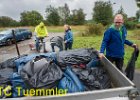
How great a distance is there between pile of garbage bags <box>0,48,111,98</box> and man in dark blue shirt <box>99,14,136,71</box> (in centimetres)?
126

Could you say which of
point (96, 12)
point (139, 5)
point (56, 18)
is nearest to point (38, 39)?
point (139, 5)

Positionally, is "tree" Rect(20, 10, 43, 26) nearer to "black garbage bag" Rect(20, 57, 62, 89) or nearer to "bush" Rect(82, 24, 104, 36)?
"bush" Rect(82, 24, 104, 36)

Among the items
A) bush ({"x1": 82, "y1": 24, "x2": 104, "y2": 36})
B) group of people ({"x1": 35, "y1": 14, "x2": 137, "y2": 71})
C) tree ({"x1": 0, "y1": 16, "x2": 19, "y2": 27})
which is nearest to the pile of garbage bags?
group of people ({"x1": 35, "y1": 14, "x2": 137, "y2": 71})

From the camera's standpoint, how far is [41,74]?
13.5 feet

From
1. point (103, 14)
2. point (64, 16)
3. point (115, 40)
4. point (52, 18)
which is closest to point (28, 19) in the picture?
point (52, 18)

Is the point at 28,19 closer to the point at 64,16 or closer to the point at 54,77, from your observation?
the point at 64,16

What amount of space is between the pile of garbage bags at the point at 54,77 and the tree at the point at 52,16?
258ft

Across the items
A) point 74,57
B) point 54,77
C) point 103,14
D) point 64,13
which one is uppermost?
point 74,57

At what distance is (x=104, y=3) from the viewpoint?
83.8 metres

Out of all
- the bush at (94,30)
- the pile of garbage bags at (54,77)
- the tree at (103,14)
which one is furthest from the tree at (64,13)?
the pile of garbage bags at (54,77)

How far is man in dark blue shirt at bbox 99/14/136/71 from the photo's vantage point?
→ 6078 millimetres

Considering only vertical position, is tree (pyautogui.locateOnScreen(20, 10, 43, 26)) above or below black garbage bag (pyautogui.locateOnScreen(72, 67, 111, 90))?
below

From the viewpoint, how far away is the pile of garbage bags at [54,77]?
3906 mm

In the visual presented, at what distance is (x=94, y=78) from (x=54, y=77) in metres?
0.73
